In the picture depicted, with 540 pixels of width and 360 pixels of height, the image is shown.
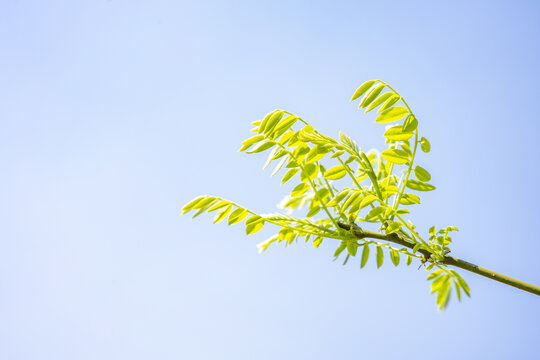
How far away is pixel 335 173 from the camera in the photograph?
141 cm

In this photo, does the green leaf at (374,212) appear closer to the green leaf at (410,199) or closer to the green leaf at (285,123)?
the green leaf at (410,199)

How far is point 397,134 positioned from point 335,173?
21 centimetres

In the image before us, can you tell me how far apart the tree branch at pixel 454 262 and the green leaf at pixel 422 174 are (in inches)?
11.1

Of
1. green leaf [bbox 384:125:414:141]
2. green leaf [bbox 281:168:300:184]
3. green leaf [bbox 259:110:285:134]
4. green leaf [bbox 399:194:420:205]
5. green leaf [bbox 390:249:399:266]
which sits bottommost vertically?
green leaf [bbox 390:249:399:266]

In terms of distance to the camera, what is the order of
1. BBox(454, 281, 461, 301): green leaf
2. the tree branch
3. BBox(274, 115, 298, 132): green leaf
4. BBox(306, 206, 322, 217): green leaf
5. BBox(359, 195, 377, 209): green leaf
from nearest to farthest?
the tree branch < BBox(454, 281, 461, 301): green leaf < BBox(359, 195, 377, 209): green leaf < BBox(306, 206, 322, 217): green leaf < BBox(274, 115, 298, 132): green leaf

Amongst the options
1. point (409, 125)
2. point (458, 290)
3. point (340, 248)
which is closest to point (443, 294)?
point (458, 290)

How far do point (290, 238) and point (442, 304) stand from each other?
43cm

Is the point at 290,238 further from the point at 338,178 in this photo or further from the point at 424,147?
the point at 424,147

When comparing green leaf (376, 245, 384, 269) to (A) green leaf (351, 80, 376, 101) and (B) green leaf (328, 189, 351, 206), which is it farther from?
(A) green leaf (351, 80, 376, 101)

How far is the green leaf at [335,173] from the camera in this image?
1.40m

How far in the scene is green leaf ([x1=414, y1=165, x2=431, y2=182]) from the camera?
55.7 inches

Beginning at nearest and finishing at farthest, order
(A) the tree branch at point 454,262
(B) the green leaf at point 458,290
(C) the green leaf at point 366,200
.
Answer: (A) the tree branch at point 454,262, (B) the green leaf at point 458,290, (C) the green leaf at point 366,200

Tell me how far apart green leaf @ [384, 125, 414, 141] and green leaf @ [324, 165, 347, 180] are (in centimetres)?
17

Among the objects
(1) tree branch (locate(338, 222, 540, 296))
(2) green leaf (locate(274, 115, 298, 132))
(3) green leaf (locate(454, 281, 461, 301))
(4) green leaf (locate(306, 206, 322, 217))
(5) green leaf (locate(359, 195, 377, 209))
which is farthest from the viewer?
(2) green leaf (locate(274, 115, 298, 132))
